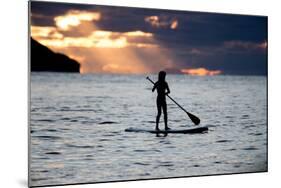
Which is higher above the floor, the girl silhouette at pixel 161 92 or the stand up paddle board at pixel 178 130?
the girl silhouette at pixel 161 92

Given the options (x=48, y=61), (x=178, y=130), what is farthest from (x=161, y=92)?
(x=48, y=61)

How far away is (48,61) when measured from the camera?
5.07 metres

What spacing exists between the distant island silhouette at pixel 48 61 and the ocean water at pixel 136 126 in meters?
0.06

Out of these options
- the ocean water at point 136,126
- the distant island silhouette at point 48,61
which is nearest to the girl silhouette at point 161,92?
the ocean water at point 136,126

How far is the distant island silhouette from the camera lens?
5020 mm

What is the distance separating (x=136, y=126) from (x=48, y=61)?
3.46 ft

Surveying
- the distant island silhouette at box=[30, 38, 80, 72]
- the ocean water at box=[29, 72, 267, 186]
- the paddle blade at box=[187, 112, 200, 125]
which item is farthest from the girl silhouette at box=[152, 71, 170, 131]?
the distant island silhouette at box=[30, 38, 80, 72]

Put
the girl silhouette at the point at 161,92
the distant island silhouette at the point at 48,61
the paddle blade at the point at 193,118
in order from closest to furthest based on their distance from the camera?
1. the distant island silhouette at the point at 48,61
2. the girl silhouette at the point at 161,92
3. the paddle blade at the point at 193,118

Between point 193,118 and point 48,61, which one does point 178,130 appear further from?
point 48,61

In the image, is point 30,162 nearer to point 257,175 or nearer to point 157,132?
point 157,132

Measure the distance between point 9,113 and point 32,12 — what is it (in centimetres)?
93

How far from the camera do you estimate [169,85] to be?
556cm

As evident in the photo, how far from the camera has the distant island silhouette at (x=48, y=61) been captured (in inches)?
198

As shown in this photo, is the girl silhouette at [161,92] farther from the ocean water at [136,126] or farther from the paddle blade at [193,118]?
the paddle blade at [193,118]
